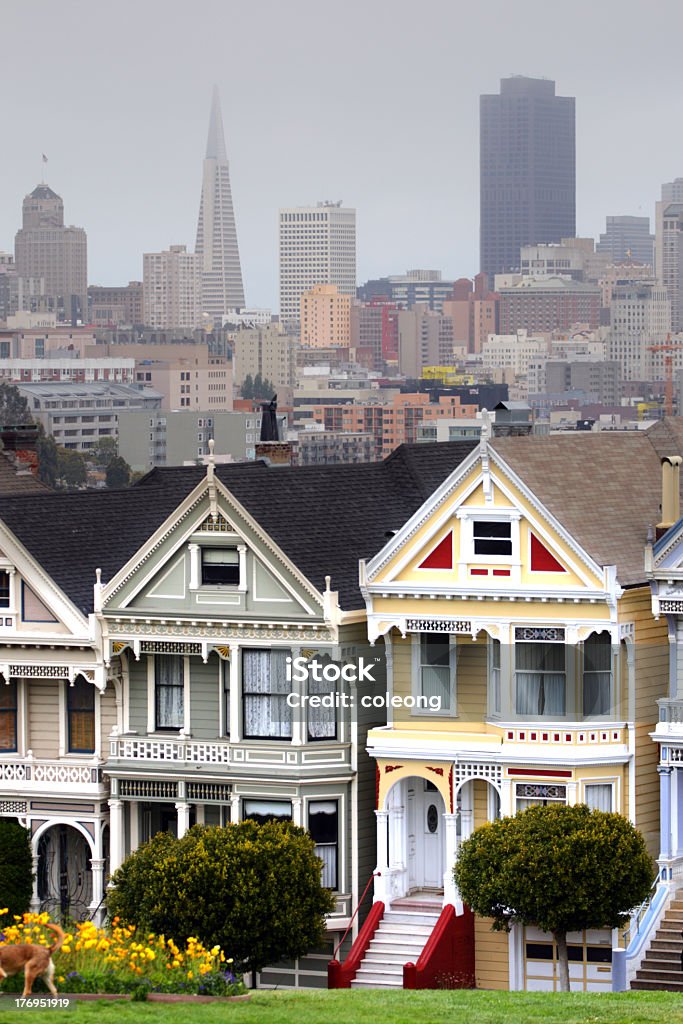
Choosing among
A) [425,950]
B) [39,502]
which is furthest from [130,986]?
[39,502]

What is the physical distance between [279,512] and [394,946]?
703 centimetres

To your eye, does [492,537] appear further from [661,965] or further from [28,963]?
[28,963]

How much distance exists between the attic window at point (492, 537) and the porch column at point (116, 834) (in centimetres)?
727

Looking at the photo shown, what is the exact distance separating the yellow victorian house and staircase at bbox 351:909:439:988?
300 millimetres

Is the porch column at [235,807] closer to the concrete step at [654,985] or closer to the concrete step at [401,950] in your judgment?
the concrete step at [401,950]

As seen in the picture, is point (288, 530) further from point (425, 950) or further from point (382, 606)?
point (425, 950)

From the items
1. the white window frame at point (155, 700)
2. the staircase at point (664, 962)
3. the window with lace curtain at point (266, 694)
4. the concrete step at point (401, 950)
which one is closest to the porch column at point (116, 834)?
the white window frame at point (155, 700)

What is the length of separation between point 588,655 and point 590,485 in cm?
312

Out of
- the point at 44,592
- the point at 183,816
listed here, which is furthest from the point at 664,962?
the point at 44,592

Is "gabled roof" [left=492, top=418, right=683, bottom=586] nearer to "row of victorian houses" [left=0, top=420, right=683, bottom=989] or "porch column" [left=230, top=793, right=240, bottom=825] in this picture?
"row of victorian houses" [left=0, top=420, right=683, bottom=989]

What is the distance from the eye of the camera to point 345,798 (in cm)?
4362

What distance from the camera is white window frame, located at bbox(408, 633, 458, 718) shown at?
42656mm

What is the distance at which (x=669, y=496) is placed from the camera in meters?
43.0

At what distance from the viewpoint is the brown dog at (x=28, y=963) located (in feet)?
109
